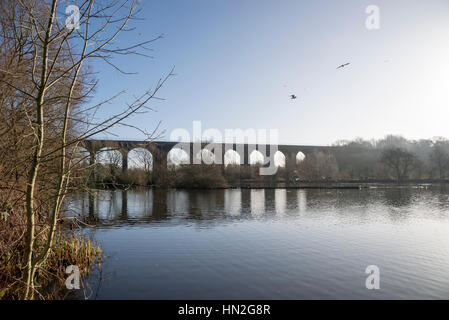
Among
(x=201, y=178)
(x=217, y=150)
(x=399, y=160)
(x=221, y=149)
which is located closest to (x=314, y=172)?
(x=399, y=160)

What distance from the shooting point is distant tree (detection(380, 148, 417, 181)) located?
58.2 m

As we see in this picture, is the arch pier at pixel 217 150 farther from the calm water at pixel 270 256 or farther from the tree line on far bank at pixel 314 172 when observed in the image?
the calm water at pixel 270 256

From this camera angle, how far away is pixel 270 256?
9.84m

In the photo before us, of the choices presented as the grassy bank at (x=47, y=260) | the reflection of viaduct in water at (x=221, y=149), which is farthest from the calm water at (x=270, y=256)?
the reflection of viaduct in water at (x=221, y=149)

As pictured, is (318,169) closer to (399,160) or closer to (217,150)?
(399,160)

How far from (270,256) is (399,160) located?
59667mm

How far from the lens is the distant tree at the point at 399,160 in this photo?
58.2 meters

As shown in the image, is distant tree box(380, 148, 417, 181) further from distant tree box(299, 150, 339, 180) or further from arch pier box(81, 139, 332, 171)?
arch pier box(81, 139, 332, 171)

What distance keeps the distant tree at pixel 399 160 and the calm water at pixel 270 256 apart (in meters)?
Result: 45.8

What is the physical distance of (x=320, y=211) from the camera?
20.4m

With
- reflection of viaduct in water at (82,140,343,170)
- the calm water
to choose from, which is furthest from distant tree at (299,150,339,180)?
the calm water

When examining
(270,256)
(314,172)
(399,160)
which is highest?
(399,160)

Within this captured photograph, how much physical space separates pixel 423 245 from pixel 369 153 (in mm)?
77952
